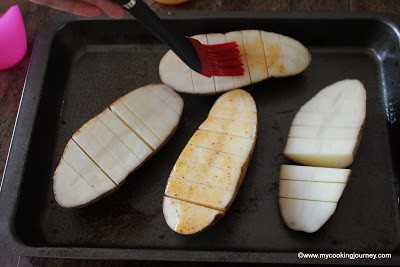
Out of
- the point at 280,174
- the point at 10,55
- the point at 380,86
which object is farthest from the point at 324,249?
the point at 10,55

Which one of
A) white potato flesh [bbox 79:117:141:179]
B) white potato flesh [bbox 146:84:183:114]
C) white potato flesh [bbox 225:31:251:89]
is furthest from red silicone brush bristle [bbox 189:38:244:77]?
white potato flesh [bbox 79:117:141:179]

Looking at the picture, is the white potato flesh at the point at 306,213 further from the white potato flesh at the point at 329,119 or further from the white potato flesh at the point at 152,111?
the white potato flesh at the point at 152,111

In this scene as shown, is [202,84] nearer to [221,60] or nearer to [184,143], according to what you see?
[221,60]

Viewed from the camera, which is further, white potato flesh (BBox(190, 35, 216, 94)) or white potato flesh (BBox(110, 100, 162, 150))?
white potato flesh (BBox(190, 35, 216, 94))

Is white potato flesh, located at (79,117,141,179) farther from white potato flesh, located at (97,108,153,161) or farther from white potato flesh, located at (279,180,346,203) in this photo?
white potato flesh, located at (279,180,346,203)

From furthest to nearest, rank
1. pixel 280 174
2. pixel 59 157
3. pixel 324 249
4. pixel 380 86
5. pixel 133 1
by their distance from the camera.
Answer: pixel 380 86, pixel 59 157, pixel 280 174, pixel 324 249, pixel 133 1

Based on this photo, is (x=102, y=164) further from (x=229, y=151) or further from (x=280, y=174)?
(x=280, y=174)
